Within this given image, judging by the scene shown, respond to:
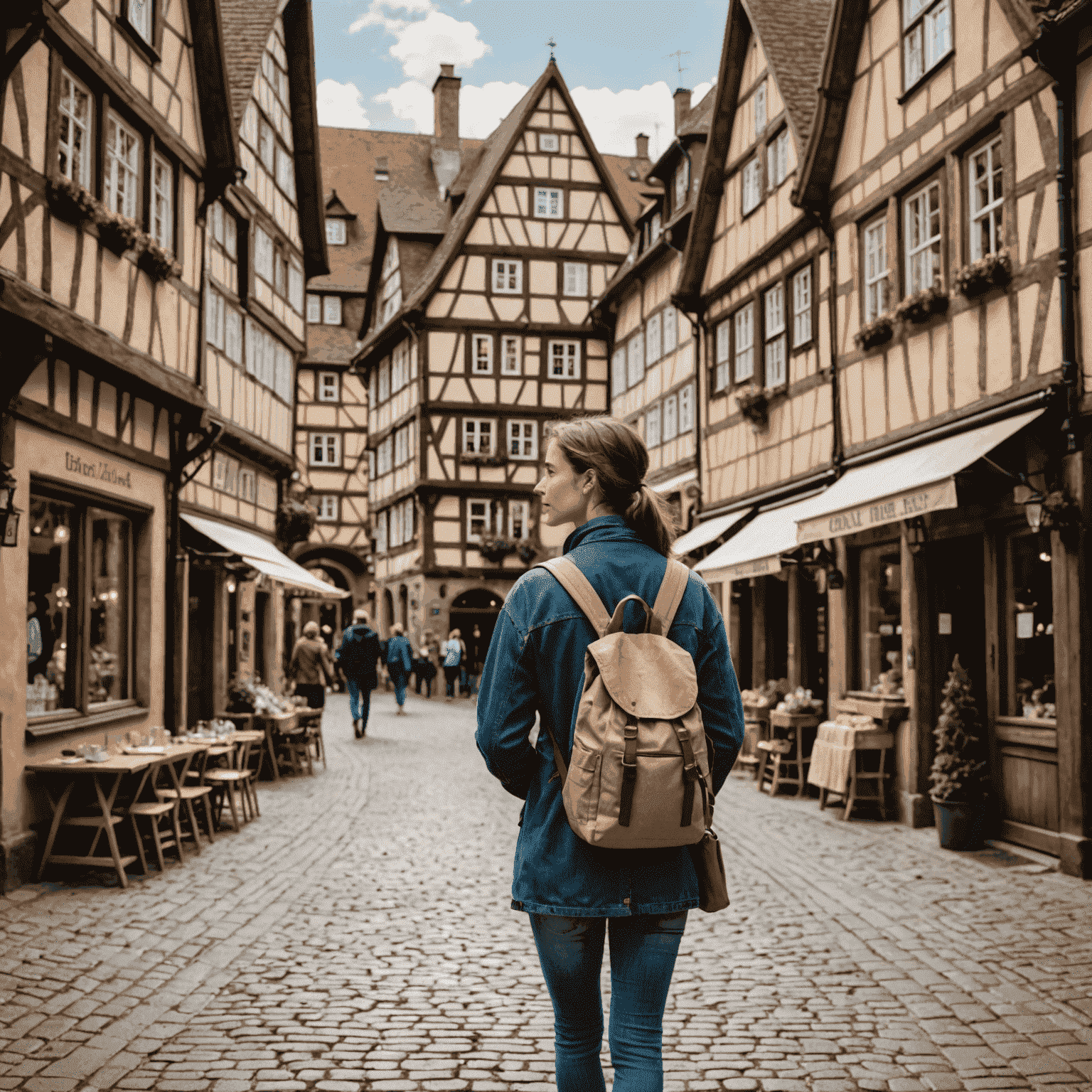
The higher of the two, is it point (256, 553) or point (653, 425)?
point (653, 425)

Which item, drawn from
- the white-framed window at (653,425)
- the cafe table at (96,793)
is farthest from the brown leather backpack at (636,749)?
the white-framed window at (653,425)

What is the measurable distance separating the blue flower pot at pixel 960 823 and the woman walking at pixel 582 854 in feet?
23.1

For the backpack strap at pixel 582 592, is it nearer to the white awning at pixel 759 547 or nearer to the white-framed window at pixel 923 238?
the white-framed window at pixel 923 238

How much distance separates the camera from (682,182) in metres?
21.2

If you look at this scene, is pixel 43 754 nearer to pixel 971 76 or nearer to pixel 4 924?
→ pixel 4 924

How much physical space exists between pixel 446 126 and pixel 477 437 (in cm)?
1333

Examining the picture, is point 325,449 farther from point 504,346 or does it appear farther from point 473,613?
point 504,346

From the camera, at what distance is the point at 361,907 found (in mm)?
7246

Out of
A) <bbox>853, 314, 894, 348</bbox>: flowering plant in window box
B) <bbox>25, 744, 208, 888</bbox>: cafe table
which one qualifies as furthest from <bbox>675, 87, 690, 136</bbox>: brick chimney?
<bbox>25, 744, 208, 888</bbox>: cafe table

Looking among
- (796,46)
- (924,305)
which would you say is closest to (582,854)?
(924,305)

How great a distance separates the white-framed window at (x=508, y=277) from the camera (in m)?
31.5

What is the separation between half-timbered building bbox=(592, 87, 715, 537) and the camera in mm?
20438

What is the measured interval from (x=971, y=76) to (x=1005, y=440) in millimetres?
3212

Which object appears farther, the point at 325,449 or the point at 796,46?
the point at 325,449
